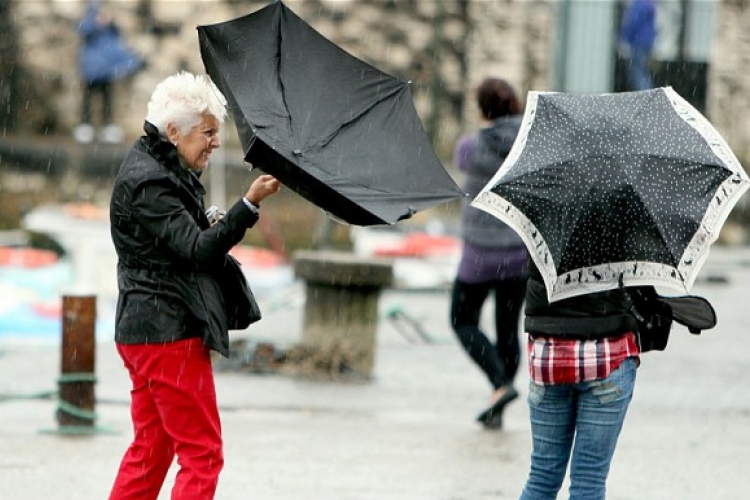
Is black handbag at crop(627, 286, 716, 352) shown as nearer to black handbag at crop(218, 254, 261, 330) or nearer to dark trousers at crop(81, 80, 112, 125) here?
black handbag at crop(218, 254, 261, 330)

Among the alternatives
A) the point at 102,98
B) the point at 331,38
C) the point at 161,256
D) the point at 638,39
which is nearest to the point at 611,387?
the point at 161,256

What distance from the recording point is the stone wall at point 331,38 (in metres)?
28.6

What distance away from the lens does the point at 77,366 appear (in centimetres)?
927

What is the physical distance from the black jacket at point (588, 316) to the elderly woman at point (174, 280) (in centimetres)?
105

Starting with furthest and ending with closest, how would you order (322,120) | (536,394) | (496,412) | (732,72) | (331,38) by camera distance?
(732,72) → (331,38) → (496,412) → (322,120) → (536,394)

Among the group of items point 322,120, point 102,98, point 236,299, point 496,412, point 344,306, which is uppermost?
point 102,98

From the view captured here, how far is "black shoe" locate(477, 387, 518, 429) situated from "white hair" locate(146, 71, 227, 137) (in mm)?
3942

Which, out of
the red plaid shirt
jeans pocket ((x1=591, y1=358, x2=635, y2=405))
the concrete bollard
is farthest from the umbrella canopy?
the concrete bollard

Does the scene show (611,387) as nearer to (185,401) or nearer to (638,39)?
(185,401)

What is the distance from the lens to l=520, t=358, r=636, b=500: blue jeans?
19.2 feet

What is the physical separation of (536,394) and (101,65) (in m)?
21.2

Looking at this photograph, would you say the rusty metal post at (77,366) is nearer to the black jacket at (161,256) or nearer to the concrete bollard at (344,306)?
the concrete bollard at (344,306)

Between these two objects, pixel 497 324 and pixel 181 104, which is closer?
pixel 181 104

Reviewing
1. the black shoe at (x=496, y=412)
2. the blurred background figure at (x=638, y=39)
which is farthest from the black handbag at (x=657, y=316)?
the blurred background figure at (x=638, y=39)
